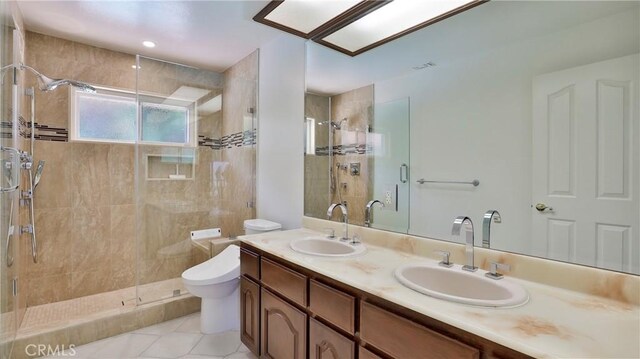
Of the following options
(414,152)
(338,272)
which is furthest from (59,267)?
(414,152)

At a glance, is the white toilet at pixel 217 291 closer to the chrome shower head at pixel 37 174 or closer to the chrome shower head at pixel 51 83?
the chrome shower head at pixel 37 174

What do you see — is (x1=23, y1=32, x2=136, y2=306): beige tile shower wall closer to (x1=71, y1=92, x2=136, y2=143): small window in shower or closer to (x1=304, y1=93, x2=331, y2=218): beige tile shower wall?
(x1=71, y1=92, x2=136, y2=143): small window in shower

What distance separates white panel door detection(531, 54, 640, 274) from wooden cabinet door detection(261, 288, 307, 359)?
1.15m

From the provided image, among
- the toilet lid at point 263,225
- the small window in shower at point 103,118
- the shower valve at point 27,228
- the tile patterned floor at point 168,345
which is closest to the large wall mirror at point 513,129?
the toilet lid at point 263,225

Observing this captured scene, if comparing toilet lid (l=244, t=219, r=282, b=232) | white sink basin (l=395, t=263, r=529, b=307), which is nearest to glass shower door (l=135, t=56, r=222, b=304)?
toilet lid (l=244, t=219, r=282, b=232)

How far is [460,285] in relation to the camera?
1.27 m

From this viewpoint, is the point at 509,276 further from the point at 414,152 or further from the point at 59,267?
the point at 59,267

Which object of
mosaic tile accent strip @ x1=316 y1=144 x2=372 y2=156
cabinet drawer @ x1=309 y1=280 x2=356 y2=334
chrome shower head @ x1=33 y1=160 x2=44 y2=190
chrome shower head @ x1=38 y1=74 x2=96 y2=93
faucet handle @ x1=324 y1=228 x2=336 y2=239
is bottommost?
cabinet drawer @ x1=309 y1=280 x2=356 y2=334

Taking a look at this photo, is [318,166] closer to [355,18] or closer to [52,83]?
[355,18]

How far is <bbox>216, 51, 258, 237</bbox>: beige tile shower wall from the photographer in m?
3.07

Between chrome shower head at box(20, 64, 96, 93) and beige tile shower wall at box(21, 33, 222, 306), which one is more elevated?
chrome shower head at box(20, 64, 96, 93)

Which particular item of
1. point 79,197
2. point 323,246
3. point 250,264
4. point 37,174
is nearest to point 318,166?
point 323,246

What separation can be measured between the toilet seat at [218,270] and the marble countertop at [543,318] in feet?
4.20

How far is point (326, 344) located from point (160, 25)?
2.73 metres
